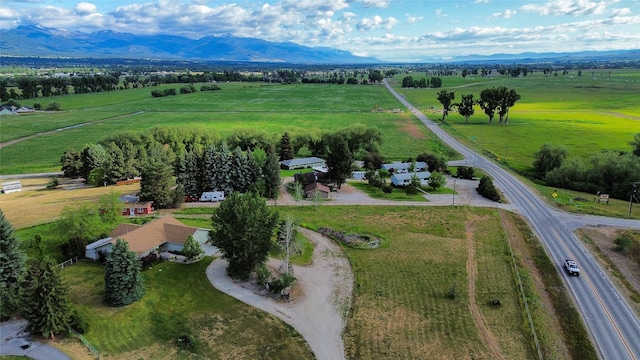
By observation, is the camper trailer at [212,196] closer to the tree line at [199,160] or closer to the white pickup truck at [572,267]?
the tree line at [199,160]

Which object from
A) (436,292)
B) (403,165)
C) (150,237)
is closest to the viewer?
(436,292)

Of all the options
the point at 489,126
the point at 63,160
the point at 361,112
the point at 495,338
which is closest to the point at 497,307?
the point at 495,338

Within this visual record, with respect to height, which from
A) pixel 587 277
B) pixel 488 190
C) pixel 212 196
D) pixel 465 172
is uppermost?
pixel 488 190

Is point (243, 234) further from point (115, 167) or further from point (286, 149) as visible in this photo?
point (286, 149)

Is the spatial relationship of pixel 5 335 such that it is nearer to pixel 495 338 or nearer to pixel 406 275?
pixel 406 275

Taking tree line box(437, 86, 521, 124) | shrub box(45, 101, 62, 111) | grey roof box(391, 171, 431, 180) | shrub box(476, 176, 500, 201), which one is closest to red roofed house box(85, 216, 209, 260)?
grey roof box(391, 171, 431, 180)

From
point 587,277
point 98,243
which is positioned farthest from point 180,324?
point 587,277

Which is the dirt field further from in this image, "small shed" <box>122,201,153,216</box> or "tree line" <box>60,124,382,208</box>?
"small shed" <box>122,201,153,216</box>

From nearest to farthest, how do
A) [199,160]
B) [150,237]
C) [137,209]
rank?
[150,237] < [137,209] < [199,160]

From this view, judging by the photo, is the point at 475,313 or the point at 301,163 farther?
the point at 301,163
